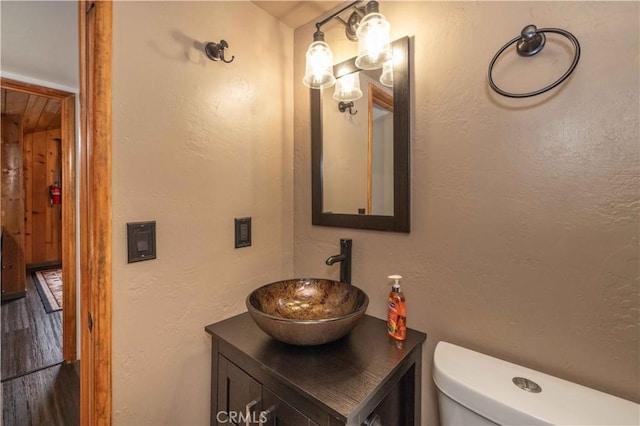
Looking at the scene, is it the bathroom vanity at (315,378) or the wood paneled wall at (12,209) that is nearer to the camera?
the bathroom vanity at (315,378)

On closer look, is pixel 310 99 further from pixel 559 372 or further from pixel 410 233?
pixel 559 372

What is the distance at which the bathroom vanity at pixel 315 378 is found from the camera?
706mm

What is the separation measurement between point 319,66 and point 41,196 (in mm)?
5316

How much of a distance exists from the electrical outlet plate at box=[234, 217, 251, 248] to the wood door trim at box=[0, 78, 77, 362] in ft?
5.56

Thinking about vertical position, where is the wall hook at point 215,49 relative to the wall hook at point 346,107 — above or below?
above

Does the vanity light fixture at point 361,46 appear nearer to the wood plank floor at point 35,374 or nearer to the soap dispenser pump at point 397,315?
the soap dispenser pump at point 397,315

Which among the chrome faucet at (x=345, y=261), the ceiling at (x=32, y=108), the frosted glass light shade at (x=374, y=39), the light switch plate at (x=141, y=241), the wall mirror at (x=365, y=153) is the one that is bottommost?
the chrome faucet at (x=345, y=261)

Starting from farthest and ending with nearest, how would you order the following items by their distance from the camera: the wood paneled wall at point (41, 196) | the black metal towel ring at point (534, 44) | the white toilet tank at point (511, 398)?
the wood paneled wall at point (41, 196), the black metal towel ring at point (534, 44), the white toilet tank at point (511, 398)

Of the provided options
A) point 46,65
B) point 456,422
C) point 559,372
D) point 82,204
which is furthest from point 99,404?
point 46,65

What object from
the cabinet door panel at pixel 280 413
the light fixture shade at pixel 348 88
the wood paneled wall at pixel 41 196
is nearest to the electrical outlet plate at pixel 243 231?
the cabinet door panel at pixel 280 413

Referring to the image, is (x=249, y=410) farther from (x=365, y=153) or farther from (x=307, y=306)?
(x=365, y=153)

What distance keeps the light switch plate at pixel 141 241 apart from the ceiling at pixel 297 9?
1.05 metres

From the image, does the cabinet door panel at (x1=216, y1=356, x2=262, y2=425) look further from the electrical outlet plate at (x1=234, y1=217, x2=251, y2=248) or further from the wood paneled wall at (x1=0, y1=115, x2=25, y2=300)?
the wood paneled wall at (x1=0, y1=115, x2=25, y2=300)

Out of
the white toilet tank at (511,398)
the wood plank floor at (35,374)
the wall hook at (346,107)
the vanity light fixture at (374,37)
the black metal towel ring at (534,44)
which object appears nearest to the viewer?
the white toilet tank at (511,398)
